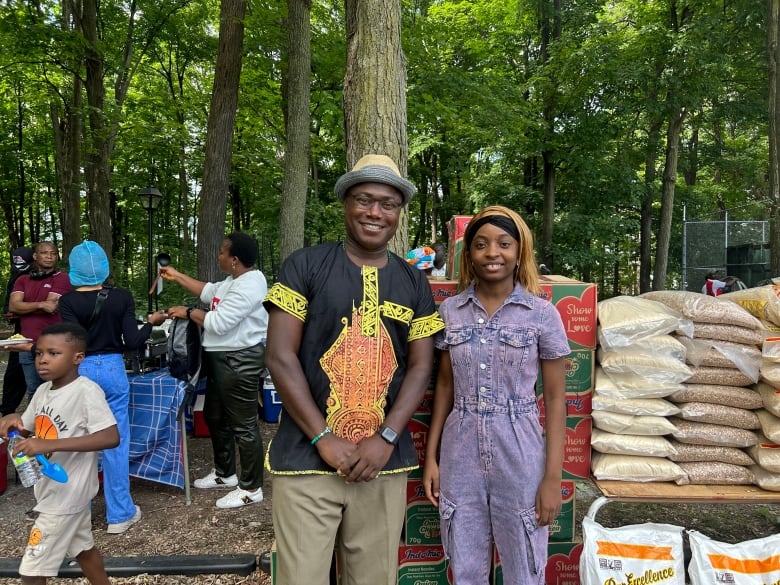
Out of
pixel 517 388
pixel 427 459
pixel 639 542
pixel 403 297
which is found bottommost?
pixel 639 542

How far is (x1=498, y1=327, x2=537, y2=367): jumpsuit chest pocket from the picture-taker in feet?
6.51

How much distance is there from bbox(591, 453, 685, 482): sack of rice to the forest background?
1710mm

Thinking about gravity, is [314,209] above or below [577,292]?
above

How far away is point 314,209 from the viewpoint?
1372 centimetres

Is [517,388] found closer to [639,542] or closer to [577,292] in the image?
[577,292]

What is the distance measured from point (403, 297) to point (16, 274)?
5.05m

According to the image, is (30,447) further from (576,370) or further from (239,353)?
(576,370)

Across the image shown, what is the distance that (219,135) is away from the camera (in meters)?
7.40

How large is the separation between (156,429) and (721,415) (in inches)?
144

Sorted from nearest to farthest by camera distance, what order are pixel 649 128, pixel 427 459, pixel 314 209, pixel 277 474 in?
1. pixel 277 474
2. pixel 427 459
3. pixel 314 209
4. pixel 649 128

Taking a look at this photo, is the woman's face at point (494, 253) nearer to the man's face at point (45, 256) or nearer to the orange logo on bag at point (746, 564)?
the orange logo on bag at point (746, 564)

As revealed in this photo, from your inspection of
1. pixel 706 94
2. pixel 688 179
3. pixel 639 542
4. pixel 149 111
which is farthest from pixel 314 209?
pixel 688 179

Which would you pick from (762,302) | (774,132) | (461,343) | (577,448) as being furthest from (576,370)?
(774,132)

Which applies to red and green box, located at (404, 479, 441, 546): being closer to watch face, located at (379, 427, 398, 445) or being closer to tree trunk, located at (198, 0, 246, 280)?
watch face, located at (379, 427, 398, 445)
